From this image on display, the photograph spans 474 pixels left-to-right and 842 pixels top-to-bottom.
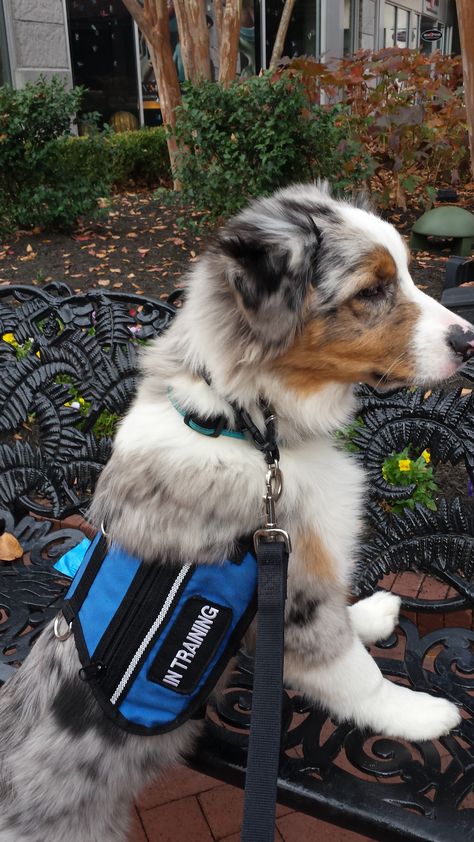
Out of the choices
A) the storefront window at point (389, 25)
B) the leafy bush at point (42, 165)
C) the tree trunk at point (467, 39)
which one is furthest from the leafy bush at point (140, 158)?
the storefront window at point (389, 25)

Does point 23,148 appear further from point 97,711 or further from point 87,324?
point 97,711

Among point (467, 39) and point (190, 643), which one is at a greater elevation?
point (467, 39)

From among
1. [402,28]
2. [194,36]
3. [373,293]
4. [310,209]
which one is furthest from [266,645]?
[402,28]

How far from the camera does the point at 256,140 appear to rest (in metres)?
6.70

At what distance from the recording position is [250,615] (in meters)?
1.75

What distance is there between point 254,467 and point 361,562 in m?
0.91

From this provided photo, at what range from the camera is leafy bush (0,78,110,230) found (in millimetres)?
7836

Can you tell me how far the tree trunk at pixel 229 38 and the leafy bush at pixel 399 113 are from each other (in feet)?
2.44

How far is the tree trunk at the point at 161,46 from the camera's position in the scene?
855cm

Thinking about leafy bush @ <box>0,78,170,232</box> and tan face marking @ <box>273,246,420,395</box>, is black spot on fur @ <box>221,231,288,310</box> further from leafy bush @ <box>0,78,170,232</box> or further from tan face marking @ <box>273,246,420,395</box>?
leafy bush @ <box>0,78,170,232</box>

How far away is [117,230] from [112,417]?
5931 millimetres

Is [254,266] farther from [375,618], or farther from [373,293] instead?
[375,618]

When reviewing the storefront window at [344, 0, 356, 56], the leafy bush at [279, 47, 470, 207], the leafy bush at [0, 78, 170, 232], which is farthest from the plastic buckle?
the storefront window at [344, 0, 356, 56]

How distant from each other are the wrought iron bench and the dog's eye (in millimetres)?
756
